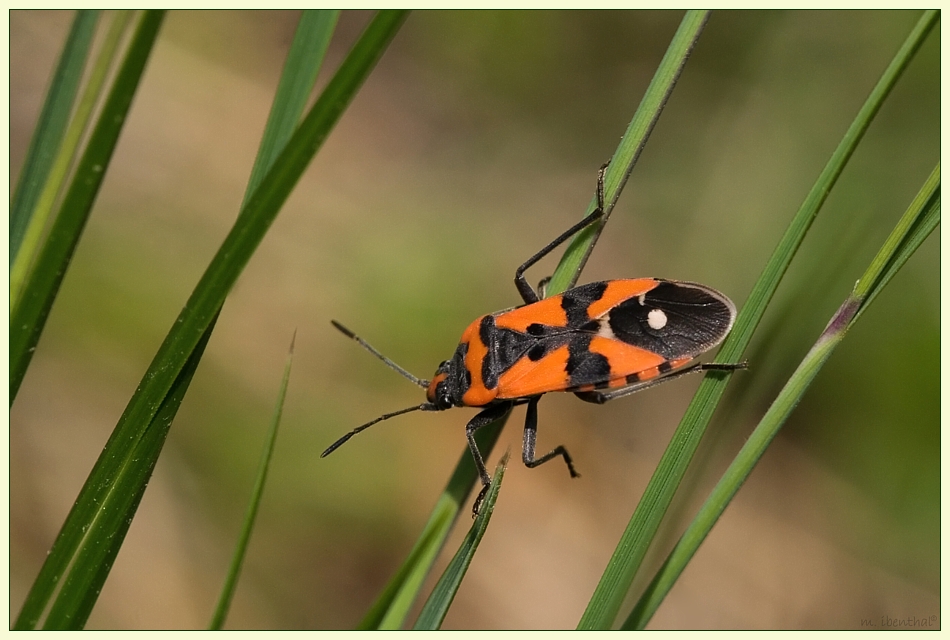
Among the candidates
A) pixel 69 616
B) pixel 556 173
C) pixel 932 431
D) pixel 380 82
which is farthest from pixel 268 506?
pixel 932 431

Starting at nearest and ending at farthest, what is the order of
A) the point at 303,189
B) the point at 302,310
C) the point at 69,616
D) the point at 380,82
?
1. the point at 69,616
2. the point at 302,310
3. the point at 303,189
4. the point at 380,82

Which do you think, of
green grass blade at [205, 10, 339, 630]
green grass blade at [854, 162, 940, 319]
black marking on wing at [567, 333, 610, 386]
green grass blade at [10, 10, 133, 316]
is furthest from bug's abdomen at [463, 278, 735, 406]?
green grass blade at [10, 10, 133, 316]

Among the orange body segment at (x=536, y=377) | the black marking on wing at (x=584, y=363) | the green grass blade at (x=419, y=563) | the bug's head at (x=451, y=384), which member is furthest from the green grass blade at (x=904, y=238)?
the bug's head at (x=451, y=384)

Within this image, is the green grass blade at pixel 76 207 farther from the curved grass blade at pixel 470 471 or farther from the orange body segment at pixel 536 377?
the orange body segment at pixel 536 377

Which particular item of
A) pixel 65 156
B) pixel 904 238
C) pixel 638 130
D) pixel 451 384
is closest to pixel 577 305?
pixel 451 384

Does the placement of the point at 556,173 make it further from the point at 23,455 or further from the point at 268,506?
the point at 23,455
